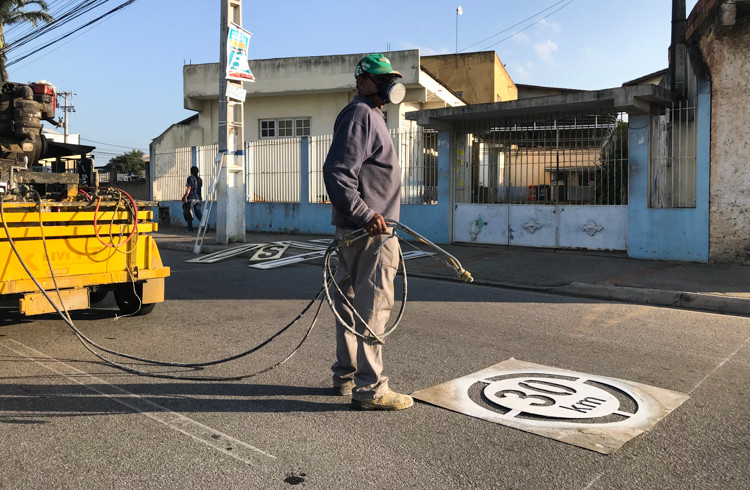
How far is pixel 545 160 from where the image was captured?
42.2 ft

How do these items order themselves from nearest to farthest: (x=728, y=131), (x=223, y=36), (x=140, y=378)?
(x=140, y=378)
(x=728, y=131)
(x=223, y=36)

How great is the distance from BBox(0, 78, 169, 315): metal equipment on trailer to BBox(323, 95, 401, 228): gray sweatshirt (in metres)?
2.93

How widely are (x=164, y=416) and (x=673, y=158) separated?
10.1 m

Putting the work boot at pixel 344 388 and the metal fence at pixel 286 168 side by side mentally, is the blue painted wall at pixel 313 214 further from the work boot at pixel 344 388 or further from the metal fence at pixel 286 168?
the work boot at pixel 344 388

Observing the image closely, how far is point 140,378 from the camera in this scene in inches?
178

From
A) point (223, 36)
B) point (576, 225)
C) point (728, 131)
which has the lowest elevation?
point (576, 225)

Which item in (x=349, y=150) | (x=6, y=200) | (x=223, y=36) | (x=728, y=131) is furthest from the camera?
(x=223, y=36)

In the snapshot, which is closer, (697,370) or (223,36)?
(697,370)

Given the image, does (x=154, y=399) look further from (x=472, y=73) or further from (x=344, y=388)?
(x=472, y=73)

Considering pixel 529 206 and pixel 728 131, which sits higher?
pixel 728 131

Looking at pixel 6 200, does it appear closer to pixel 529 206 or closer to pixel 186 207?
pixel 529 206

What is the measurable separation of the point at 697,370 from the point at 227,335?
154 inches

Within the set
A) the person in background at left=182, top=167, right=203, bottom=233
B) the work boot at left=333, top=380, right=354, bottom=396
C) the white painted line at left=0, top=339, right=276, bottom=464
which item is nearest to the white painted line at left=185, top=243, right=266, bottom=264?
the person in background at left=182, top=167, right=203, bottom=233

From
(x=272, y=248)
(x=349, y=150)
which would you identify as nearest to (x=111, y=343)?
(x=349, y=150)
